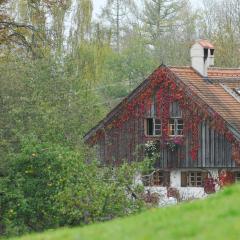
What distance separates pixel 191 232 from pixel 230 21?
66.5m

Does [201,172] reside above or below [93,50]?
below

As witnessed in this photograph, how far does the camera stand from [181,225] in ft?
39.8

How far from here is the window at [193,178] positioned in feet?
138

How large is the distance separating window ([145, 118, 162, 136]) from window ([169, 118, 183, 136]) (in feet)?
1.88

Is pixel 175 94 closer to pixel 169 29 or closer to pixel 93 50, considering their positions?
pixel 93 50

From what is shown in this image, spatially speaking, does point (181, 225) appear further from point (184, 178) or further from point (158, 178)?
point (158, 178)

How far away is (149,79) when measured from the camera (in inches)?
1711

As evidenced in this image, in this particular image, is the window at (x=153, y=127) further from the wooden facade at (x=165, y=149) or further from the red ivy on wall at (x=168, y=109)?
the red ivy on wall at (x=168, y=109)

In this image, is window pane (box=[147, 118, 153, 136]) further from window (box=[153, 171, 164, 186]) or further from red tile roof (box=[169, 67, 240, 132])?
red tile roof (box=[169, 67, 240, 132])

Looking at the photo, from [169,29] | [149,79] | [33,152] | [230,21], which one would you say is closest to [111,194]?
[33,152]

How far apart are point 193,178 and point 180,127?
2428 millimetres

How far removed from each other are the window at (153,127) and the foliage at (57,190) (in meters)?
14.6

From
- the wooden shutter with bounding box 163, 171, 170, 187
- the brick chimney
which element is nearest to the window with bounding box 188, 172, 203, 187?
the wooden shutter with bounding box 163, 171, 170, 187

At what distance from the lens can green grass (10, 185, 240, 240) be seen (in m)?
11.3
